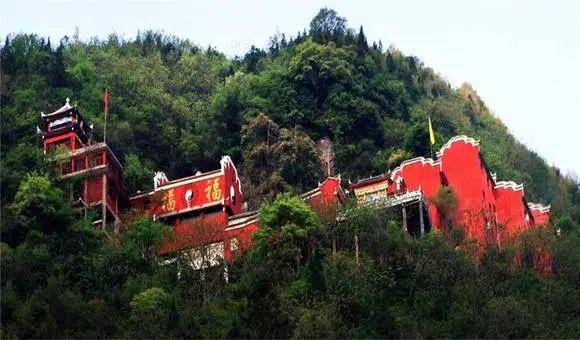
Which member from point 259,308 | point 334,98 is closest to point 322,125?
point 334,98

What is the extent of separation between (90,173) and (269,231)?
863 cm

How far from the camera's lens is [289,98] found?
67.4 m

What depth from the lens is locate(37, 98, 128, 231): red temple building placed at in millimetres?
49812

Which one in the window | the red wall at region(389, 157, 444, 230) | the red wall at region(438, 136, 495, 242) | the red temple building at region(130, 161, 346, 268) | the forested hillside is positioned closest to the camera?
the forested hillside

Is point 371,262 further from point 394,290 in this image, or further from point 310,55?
point 310,55

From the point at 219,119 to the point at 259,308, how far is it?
2586cm

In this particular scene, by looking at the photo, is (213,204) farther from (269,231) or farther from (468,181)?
(468,181)

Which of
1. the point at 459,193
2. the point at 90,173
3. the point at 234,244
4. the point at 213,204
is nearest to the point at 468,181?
the point at 459,193

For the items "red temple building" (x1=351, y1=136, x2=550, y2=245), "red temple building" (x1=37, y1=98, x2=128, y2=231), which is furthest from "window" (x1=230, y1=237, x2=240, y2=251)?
"red temple building" (x1=351, y1=136, x2=550, y2=245)

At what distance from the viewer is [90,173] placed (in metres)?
50.3

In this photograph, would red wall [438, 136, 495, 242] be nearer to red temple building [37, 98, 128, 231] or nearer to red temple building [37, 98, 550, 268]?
red temple building [37, 98, 550, 268]

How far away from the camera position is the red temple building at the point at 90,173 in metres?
49.8

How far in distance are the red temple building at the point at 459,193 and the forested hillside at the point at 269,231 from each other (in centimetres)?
247

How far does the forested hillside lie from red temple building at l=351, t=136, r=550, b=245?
97.4 inches
